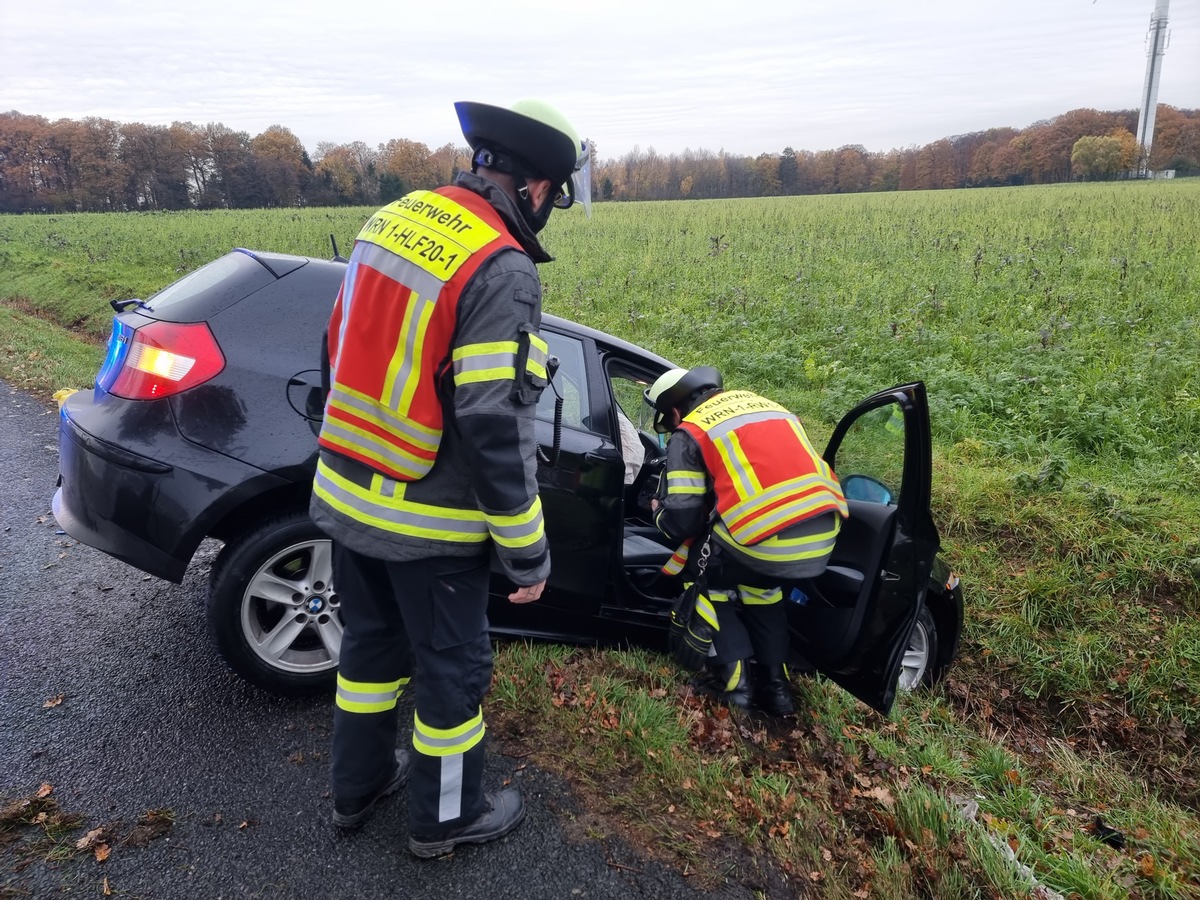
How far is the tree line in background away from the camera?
156 ft

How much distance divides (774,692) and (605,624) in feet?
2.58

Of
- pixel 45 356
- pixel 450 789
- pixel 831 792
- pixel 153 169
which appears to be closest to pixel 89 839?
pixel 450 789

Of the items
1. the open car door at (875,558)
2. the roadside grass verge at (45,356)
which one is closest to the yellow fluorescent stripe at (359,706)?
the open car door at (875,558)

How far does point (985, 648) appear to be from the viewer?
4.13 meters

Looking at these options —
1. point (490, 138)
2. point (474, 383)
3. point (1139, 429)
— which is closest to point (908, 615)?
point (474, 383)

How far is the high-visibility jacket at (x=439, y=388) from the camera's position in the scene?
5.87 ft

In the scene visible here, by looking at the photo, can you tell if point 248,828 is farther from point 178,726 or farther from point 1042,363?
point 1042,363

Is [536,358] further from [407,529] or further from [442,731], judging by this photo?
[442,731]

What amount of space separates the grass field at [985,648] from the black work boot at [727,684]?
0.16m

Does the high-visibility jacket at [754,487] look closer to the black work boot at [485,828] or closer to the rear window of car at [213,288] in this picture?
the black work boot at [485,828]

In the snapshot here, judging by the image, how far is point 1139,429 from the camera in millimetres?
5621

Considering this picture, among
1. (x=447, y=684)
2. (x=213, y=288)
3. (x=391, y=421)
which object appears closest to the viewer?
(x=391, y=421)

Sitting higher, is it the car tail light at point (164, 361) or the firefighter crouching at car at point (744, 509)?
the car tail light at point (164, 361)

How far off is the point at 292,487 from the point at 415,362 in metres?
1.24
